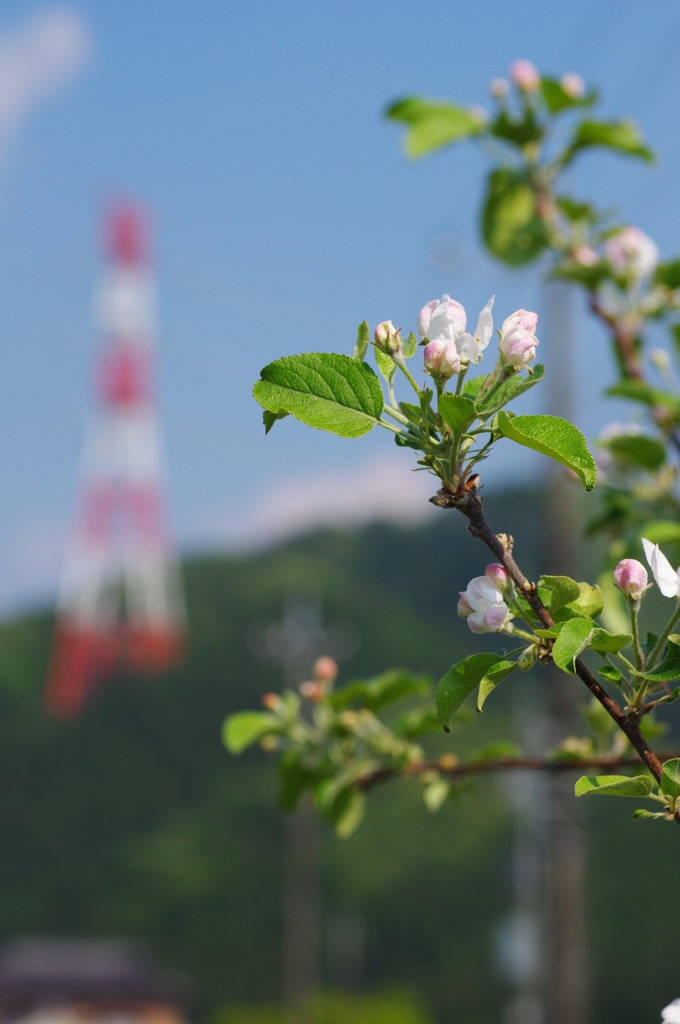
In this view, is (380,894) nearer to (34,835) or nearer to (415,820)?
(415,820)

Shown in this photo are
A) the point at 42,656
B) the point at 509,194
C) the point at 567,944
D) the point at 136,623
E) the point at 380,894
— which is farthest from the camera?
the point at 42,656

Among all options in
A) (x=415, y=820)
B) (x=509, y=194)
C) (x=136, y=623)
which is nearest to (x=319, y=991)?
(x=415, y=820)

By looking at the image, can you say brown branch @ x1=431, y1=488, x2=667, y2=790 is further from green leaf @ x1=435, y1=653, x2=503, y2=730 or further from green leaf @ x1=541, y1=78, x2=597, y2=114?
green leaf @ x1=541, y1=78, x2=597, y2=114

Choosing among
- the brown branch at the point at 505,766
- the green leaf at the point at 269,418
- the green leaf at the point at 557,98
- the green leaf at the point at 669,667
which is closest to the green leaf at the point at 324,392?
the green leaf at the point at 269,418

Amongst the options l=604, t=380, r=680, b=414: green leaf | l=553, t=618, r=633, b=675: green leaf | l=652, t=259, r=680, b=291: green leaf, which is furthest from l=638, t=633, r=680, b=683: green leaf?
l=652, t=259, r=680, b=291: green leaf

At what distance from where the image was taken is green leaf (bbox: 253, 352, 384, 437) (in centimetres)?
70

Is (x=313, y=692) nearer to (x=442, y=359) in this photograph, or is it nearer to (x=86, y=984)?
(x=442, y=359)

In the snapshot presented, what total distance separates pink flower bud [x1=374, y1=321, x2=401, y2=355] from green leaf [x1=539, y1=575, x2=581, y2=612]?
0.17 metres

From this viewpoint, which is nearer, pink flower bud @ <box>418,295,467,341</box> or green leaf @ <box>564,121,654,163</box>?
pink flower bud @ <box>418,295,467,341</box>

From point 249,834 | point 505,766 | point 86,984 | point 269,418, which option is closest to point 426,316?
point 269,418

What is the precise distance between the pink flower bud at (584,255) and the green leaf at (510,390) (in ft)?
3.02

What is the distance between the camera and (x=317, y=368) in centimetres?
71

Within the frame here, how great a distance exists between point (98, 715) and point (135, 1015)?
48.2 ft

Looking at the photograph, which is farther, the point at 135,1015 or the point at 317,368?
the point at 135,1015
